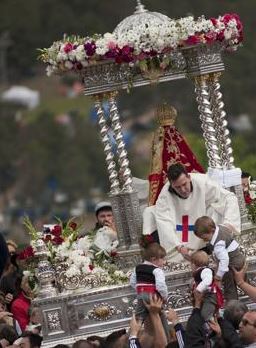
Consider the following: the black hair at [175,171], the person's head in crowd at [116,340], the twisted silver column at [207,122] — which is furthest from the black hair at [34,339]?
the twisted silver column at [207,122]

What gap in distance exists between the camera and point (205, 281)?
2067 cm

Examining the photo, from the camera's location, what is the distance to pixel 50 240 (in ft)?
75.9

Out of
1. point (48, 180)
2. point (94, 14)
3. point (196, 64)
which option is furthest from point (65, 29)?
point (196, 64)

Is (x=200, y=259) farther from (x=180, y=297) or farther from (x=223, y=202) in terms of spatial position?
(x=223, y=202)

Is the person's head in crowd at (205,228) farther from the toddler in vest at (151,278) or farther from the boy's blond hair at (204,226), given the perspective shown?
the toddler in vest at (151,278)

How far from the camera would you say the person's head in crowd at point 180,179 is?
22.5 meters

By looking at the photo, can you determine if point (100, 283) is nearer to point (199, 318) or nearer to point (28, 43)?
point (199, 318)

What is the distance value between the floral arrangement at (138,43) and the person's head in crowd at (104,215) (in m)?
2.30

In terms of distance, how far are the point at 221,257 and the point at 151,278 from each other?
783mm

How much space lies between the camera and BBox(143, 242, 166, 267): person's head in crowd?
21.2 meters

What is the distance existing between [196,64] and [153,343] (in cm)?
406

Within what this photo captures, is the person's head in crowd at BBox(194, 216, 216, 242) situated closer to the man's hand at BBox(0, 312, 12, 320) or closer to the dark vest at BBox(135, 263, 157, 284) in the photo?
the dark vest at BBox(135, 263, 157, 284)

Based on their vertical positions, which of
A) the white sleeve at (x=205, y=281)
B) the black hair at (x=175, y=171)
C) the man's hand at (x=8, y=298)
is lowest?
the white sleeve at (x=205, y=281)

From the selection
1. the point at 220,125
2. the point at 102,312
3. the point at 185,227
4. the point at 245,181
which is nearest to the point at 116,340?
the point at 102,312
